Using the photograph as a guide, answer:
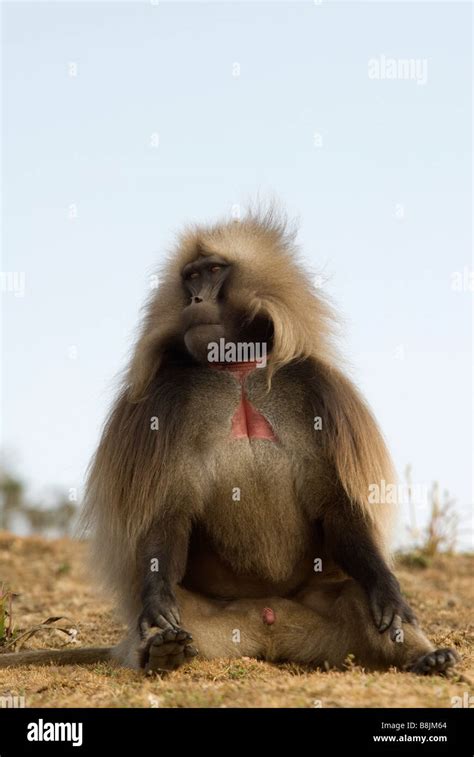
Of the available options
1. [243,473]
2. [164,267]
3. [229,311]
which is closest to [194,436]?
[243,473]

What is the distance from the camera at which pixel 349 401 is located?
5.73 m

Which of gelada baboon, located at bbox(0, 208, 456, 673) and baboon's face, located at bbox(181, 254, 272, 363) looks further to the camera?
baboon's face, located at bbox(181, 254, 272, 363)

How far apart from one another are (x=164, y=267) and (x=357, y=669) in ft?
7.66

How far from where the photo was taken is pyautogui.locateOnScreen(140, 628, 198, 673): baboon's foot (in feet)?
16.2

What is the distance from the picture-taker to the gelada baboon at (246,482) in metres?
5.38

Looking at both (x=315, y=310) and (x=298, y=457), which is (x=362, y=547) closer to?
(x=298, y=457)

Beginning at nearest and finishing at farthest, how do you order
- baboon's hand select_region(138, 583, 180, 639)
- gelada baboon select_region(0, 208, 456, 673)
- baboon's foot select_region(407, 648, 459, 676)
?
baboon's foot select_region(407, 648, 459, 676)
baboon's hand select_region(138, 583, 180, 639)
gelada baboon select_region(0, 208, 456, 673)

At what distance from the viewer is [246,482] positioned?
5445mm

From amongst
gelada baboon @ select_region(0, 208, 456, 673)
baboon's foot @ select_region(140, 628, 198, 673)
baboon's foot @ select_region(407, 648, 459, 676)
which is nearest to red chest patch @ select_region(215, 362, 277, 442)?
gelada baboon @ select_region(0, 208, 456, 673)

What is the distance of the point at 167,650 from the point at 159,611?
22cm

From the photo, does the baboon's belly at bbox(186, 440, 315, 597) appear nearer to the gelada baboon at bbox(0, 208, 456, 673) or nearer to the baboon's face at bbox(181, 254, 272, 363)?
the gelada baboon at bbox(0, 208, 456, 673)

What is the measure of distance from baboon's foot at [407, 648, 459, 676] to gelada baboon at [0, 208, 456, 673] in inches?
6.7

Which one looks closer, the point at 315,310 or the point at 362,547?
the point at 362,547

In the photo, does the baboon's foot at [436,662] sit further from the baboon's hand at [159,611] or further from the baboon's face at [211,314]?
the baboon's face at [211,314]
